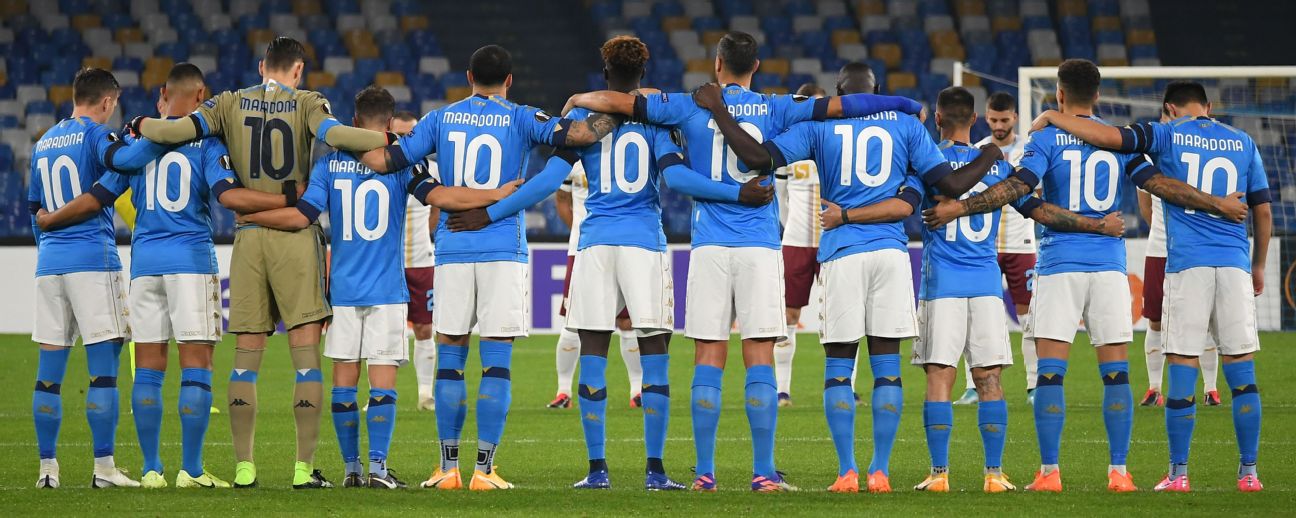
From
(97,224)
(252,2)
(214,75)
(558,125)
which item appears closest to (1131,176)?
(558,125)

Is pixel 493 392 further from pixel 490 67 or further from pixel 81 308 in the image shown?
pixel 81 308

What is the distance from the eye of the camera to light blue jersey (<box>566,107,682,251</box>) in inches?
293

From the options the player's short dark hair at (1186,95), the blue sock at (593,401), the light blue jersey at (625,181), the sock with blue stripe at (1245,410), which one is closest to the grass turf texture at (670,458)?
the sock with blue stripe at (1245,410)

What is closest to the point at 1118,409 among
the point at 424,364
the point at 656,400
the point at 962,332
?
the point at 962,332

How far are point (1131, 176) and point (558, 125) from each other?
2.96 meters

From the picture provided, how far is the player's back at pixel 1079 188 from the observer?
24.7ft

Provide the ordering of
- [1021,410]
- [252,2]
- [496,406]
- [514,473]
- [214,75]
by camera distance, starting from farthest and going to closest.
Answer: [252,2], [214,75], [1021,410], [514,473], [496,406]

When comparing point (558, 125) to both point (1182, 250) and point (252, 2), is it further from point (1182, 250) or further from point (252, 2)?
point (252, 2)

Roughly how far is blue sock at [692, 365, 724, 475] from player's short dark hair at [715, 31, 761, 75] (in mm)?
1490

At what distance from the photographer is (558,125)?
7.41 m

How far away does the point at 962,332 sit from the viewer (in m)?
7.51

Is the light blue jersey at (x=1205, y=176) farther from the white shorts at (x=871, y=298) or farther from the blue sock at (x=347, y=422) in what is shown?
the blue sock at (x=347, y=422)

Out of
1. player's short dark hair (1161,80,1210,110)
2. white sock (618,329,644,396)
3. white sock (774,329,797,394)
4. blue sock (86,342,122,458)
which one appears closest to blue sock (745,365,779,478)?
player's short dark hair (1161,80,1210,110)

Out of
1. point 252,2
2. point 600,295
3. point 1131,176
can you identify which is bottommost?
point 600,295
